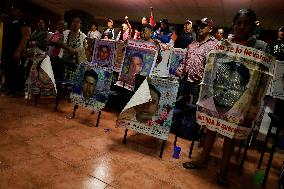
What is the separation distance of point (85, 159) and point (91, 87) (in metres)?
1.57

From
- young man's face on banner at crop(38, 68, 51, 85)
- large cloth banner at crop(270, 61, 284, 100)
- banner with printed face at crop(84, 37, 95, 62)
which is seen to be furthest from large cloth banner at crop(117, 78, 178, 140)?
banner with printed face at crop(84, 37, 95, 62)

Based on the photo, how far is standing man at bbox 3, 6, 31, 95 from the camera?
201 inches

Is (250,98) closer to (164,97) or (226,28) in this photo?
(164,97)

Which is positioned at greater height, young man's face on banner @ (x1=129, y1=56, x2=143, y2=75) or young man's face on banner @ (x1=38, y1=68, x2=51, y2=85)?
young man's face on banner @ (x1=129, y1=56, x2=143, y2=75)

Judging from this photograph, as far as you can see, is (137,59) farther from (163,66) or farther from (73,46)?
(73,46)

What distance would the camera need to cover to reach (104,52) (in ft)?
17.8

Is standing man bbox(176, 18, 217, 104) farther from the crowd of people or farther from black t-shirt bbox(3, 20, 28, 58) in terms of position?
black t-shirt bbox(3, 20, 28, 58)

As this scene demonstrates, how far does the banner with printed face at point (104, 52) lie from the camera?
5.34 m

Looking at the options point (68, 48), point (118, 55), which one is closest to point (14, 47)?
point (68, 48)

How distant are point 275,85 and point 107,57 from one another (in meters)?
3.19

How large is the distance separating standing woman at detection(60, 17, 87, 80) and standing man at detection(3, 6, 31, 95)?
0.83 m

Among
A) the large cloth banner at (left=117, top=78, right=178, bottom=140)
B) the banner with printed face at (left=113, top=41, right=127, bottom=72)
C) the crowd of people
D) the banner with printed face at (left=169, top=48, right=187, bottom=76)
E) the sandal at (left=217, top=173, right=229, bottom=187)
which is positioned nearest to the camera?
the sandal at (left=217, top=173, right=229, bottom=187)

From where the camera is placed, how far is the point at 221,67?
2.67 meters

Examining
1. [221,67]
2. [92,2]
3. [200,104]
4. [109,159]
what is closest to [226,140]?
[200,104]
